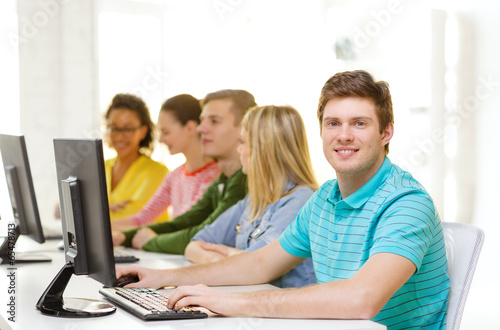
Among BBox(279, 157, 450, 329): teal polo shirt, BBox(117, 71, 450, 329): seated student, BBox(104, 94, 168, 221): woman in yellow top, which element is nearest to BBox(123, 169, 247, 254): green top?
BBox(104, 94, 168, 221): woman in yellow top

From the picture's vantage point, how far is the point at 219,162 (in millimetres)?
2900

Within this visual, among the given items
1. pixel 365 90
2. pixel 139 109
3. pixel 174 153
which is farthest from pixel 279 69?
pixel 365 90

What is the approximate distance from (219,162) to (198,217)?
29 centimetres

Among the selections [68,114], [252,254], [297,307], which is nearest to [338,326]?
[297,307]

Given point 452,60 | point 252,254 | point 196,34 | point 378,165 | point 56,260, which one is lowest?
point 56,260

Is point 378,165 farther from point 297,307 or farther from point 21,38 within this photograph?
point 21,38

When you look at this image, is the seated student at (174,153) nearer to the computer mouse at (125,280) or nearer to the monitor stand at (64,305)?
the computer mouse at (125,280)

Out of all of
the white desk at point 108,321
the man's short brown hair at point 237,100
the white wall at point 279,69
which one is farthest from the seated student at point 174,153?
the white desk at point 108,321

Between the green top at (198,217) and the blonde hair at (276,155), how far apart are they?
1.30 feet

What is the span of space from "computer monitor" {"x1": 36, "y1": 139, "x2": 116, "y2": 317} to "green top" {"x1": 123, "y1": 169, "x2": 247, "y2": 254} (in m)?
1.06

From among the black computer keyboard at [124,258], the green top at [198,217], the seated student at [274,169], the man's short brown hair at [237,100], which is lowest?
the black computer keyboard at [124,258]

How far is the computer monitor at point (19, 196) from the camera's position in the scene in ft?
7.00

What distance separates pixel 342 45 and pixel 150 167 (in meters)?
1.67

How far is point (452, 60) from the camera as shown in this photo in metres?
3.44
